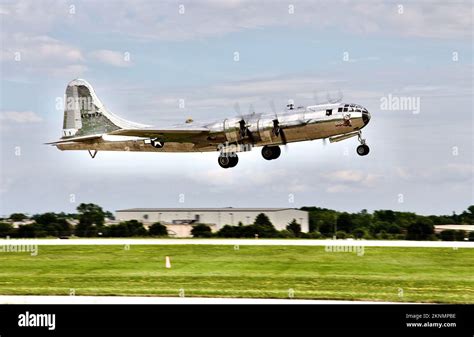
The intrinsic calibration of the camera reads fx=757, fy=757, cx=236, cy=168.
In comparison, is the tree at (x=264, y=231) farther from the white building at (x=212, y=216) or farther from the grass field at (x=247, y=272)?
the grass field at (x=247, y=272)

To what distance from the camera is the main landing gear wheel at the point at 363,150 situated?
131 feet

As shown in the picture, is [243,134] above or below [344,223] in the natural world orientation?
above

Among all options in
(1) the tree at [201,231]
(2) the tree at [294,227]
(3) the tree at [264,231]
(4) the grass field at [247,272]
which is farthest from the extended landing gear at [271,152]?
(2) the tree at [294,227]

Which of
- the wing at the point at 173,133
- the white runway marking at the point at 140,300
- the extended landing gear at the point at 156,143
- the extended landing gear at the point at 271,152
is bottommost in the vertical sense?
the white runway marking at the point at 140,300

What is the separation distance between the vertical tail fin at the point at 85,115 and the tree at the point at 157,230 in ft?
97.2

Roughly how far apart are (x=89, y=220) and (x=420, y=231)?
129ft

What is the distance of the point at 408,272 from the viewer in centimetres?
4953

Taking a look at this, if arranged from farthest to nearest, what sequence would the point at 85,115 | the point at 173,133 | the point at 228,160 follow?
1. the point at 85,115
2. the point at 228,160
3. the point at 173,133

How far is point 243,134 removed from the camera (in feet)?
154

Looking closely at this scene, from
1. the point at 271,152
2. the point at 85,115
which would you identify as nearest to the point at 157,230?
the point at 85,115

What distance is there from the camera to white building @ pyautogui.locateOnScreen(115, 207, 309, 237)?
311 feet

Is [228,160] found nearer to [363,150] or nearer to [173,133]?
[173,133]
